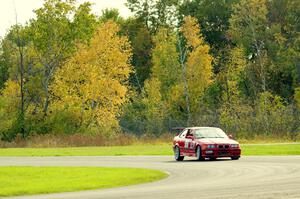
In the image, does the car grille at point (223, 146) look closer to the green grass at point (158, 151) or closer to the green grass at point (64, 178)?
the green grass at point (64, 178)

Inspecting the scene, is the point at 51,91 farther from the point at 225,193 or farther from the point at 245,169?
the point at 225,193

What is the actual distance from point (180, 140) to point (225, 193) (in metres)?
17.3

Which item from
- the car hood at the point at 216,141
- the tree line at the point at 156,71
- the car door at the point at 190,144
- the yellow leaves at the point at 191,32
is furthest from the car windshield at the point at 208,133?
the yellow leaves at the point at 191,32

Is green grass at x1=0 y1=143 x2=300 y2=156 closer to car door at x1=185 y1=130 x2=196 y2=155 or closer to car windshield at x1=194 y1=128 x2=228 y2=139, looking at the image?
car windshield at x1=194 y1=128 x2=228 y2=139

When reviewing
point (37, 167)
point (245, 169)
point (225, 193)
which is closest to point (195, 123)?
point (37, 167)

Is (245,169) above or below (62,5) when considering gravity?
below

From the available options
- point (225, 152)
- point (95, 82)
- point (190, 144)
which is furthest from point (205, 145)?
point (95, 82)

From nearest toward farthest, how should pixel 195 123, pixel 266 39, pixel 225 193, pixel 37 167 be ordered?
pixel 225 193 → pixel 37 167 → pixel 195 123 → pixel 266 39

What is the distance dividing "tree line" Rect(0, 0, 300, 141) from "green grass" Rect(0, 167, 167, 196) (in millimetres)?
30829

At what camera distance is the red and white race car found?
31266 millimetres

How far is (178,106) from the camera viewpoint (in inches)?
3578

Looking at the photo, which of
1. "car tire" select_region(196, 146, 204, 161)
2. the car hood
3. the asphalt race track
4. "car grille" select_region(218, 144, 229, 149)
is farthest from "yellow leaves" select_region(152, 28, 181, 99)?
the asphalt race track

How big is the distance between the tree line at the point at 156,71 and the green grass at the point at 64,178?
30.8m

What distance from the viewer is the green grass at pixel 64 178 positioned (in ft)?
67.3
